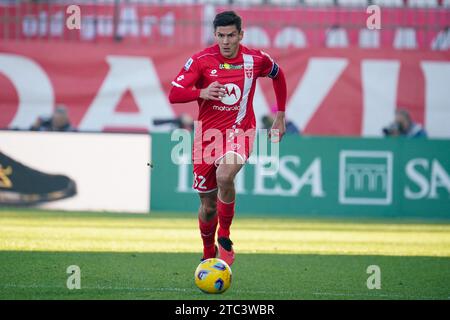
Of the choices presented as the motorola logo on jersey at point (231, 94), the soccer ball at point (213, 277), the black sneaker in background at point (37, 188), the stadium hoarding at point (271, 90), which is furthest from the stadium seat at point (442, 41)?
the soccer ball at point (213, 277)

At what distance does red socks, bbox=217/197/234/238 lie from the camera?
9.82 metres

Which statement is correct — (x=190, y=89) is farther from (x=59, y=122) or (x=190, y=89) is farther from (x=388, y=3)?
(x=388, y=3)

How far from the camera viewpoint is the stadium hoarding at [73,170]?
1773 cm

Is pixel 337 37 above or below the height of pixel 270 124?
above

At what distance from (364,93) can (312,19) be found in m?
1.92

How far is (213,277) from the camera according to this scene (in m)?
8.55

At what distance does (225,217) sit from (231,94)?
121 cm

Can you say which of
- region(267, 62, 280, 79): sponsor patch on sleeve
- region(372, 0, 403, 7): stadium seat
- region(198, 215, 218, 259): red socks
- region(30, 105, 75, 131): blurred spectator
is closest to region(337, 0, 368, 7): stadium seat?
region(372, 0, 403, 7): stadium seat

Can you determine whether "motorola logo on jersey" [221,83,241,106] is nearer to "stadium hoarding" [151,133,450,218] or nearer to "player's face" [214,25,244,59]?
"player's face" [214,25,244,59]

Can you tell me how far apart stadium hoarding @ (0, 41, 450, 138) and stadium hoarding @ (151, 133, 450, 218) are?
2423mm

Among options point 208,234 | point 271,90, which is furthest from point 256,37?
point 208,234

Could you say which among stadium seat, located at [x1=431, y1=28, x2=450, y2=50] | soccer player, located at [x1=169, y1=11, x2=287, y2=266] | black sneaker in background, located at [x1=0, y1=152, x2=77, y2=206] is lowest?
black sneaker in background, located at [x1=0, y1=152, x2=77, y2=206]
